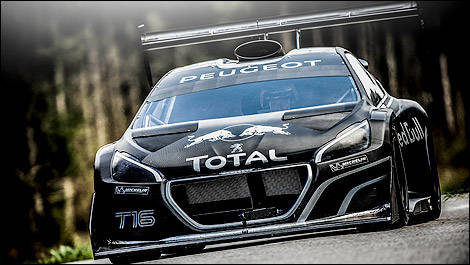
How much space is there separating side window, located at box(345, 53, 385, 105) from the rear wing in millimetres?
817

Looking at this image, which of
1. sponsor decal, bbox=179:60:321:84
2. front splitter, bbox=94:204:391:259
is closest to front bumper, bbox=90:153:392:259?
front splitter, bbox=94:204:391:259

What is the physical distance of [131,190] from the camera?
5.75 m

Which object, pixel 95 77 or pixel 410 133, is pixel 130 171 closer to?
pixel 410 133

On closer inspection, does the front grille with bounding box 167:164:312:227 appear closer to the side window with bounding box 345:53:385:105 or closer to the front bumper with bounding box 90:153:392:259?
the front bumper with bounding box 90:153:392:259

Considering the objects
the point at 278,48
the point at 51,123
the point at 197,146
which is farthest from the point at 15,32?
the point at 197,146

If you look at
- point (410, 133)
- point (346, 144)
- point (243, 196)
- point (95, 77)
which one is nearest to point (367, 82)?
point (410, 133)

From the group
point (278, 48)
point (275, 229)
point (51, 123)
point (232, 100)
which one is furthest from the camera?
point (51, 123)

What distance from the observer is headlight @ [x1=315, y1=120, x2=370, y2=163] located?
558cm

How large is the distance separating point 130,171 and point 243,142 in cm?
72

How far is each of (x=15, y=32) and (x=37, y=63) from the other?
1524 millimetres

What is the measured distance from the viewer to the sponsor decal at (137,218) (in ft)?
18.5

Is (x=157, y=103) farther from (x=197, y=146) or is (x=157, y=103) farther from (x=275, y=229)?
(x=275, y=229)

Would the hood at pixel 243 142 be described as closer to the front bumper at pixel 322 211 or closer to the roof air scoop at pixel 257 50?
the front bumper at pixel 322 211

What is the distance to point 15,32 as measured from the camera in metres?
24.6
